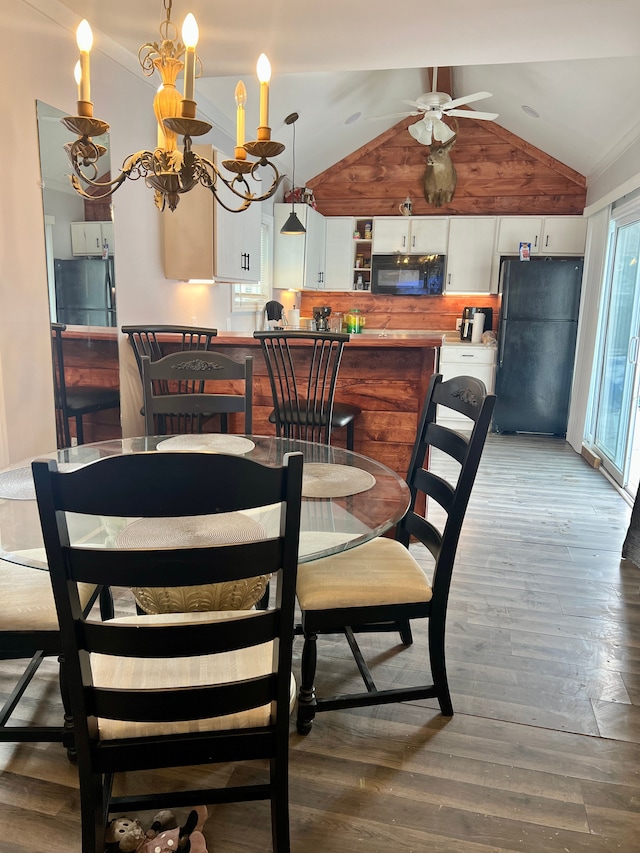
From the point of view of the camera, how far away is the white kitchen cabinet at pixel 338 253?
6.81m

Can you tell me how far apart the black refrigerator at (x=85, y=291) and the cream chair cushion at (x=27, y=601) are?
1493 millimetres

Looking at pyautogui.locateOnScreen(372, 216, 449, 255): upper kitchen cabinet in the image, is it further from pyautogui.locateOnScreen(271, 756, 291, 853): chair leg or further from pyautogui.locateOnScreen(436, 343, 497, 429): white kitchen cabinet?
pyautogui.locateOnScreen(271, 756, 291, 853): chair leg

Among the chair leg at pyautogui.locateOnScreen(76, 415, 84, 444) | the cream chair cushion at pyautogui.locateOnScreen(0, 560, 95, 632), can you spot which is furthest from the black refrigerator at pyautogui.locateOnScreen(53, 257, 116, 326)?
the cream chair cushion at pyautogui.locateOnScreen(0, 560, 95, 632)

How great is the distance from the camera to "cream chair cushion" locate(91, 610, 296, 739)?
45.9 inches

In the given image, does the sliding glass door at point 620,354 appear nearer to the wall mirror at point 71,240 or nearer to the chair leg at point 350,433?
the chair leg at point 350,433

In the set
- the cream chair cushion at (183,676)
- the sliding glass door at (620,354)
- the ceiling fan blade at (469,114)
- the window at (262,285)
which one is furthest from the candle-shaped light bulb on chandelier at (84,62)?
the sliding glass door at (620,354)

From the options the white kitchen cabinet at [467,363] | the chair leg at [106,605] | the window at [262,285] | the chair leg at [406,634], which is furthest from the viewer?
the white kitchen cabinet at [467,363]

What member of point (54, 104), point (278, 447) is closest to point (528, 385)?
point (278, 447)

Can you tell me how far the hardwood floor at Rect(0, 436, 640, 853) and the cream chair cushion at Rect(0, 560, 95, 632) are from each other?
46 centimetres

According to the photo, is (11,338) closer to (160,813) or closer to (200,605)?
(200,605)

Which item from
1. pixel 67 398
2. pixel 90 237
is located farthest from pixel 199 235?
pixel 67 398

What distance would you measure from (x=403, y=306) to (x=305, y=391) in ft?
13.2

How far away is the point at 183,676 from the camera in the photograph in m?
1.27

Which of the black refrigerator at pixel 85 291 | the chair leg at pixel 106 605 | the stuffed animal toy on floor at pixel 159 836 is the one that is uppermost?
the black refrigerator at pixel 85 291
